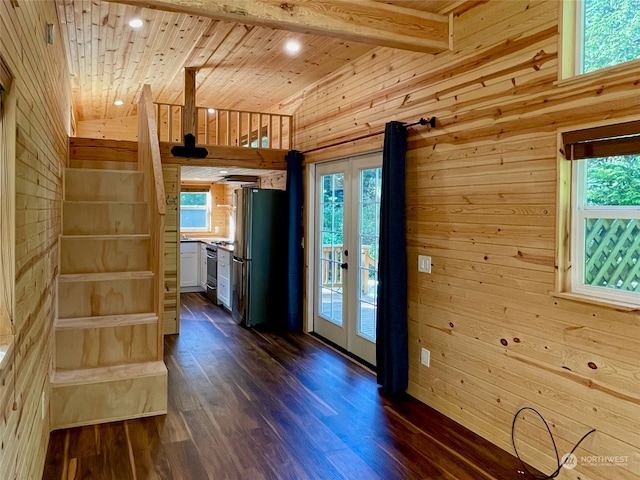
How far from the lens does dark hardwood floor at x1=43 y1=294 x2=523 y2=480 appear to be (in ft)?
8.57

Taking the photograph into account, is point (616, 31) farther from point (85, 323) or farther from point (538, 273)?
point (85, 323)

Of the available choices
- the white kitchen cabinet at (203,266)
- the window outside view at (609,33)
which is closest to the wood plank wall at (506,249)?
the window outside view at (609,33)

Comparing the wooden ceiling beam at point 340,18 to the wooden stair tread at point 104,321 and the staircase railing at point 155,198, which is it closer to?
the staircase railing at point 155,198

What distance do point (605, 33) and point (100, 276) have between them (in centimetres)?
363

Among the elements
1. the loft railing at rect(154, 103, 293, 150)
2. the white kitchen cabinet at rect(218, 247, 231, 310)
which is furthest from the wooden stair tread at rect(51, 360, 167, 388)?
the white kitchen cabinet at rect(218, 247, 231, 310)

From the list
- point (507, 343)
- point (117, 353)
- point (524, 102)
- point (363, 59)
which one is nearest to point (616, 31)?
point (524, 102)

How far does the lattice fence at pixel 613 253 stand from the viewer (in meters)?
2.24

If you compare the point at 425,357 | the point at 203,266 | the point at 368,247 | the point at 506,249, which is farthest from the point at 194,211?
the point at 506,249

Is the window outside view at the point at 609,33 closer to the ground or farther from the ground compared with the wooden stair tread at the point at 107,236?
farther from the ground

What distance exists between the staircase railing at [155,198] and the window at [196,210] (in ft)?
15.2

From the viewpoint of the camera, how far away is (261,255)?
5844mm

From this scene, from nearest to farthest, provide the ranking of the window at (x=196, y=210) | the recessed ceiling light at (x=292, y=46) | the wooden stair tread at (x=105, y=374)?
1. the wooden stair tread at (x=105, y=374)
2. the recessed ceiling light at (x=292, y=46)
3. the window at (x=196, y=210)

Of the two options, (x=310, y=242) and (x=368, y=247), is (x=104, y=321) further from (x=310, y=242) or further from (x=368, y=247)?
(x=310, y=242)

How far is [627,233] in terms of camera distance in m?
2.26
